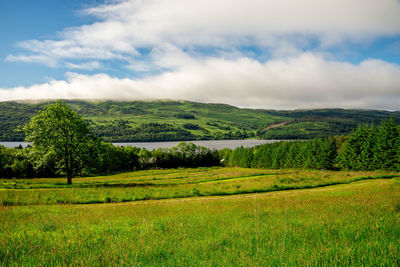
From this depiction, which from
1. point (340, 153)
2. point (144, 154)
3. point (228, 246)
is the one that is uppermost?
point (228, 246)

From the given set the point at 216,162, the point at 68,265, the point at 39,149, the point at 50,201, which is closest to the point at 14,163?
the point at 39,149

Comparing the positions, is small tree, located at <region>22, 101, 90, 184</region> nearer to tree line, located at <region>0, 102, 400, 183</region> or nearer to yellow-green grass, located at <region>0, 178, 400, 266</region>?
tree line, located at <region>0, 102, 400, 183</region>

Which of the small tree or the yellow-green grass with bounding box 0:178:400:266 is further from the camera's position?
the small tree

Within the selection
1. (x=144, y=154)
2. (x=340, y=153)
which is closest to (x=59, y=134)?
(x=144, y=154)

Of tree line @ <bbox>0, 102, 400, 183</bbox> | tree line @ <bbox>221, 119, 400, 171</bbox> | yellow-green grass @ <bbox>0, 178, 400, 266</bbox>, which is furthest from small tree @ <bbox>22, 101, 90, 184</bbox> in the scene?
tree line @ <bbox>221, 119, 400, 171</bbox>

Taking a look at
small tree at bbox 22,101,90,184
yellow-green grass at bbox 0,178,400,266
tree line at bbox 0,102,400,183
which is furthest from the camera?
tree line at bbox 0,102,400,183

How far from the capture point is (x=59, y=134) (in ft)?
116

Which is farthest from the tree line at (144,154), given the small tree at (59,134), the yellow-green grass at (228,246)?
the yellow-green grass at (228,246)

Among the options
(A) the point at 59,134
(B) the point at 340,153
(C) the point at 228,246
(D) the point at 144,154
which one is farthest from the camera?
(D) the point at 144,154

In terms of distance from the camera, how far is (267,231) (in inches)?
229

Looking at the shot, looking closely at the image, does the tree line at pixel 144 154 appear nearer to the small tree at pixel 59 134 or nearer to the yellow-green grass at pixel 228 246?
the small tree at pixel 59 134

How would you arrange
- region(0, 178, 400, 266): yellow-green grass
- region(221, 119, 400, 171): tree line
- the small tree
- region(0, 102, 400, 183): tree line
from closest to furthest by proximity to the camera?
region(0, 178, 400, 266): yellow-green grass < the small tree < region(0, 102, 400, 183): tree line < region(221, 119, 400, 171): tree line

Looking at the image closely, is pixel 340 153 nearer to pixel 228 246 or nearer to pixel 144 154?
pixel 144 154

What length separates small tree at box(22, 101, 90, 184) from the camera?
34.5m
